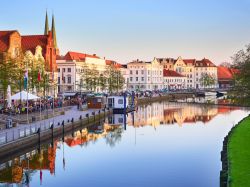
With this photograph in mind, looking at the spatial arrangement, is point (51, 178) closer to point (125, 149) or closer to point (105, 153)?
point (105, 153)

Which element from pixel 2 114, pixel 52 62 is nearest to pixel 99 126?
pixel 2 114

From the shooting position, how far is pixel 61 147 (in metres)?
40.8

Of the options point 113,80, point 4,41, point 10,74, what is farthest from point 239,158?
point 113,80

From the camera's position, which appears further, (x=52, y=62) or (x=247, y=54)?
(x=52, y=62)

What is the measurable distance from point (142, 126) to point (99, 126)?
628cm

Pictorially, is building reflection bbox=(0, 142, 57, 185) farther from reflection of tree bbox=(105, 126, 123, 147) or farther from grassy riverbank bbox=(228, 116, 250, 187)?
grassy riverbank bbox=(228, 116, 250, 187)

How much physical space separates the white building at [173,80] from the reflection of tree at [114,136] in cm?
12211

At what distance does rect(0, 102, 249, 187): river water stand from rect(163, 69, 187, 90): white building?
123 m

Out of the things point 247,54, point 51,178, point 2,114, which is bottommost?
point 51,178

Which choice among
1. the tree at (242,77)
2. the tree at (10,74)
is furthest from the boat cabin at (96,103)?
the tree at (242,77)

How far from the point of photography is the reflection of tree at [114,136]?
146 ft

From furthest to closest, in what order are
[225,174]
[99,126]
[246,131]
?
[99,126] → [246,131] → [225,174]

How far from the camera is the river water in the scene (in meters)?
28.7

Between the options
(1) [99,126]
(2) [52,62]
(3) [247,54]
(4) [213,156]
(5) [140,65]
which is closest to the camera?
(4) [213,156]
